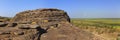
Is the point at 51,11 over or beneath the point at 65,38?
over

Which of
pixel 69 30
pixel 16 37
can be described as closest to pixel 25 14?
pixel 69 30

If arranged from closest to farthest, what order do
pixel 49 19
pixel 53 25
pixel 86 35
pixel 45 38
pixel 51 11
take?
pixel 45 38, pixel 86 35, pixel 53 25, pixel 49 19, pixel 51 11

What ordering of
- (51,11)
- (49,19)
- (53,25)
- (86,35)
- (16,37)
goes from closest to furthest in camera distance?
(16,37) < (86,35) < (53,25) < (49,19) < (51,11)

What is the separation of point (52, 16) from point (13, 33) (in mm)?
7391

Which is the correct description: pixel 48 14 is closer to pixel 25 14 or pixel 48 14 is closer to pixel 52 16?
pixel 52 16

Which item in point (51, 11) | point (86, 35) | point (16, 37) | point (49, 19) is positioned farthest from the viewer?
point (51, 11)

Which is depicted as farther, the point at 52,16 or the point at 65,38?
the point at 52,16

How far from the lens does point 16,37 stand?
14.4m

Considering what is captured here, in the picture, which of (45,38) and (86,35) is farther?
(86,35)

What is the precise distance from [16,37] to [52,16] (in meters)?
7.79

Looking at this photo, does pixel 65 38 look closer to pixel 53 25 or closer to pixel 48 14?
pixel 53 25

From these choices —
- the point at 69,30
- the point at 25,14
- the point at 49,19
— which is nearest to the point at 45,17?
the point at 49,19

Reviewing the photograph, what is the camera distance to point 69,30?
17.5m

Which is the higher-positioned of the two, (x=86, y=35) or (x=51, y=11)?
(x=51, y=11)
